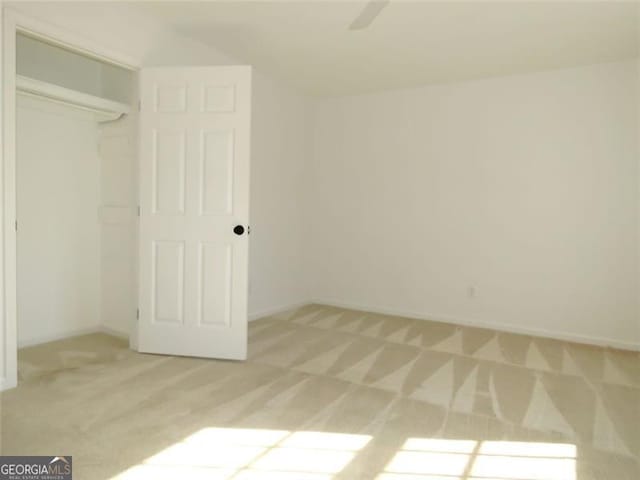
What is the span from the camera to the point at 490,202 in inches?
178

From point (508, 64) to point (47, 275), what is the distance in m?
4.76

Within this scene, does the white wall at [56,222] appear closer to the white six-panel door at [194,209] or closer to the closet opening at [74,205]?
the closet opening at [74,205]

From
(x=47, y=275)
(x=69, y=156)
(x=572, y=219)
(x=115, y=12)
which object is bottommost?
(x=47, y=275)

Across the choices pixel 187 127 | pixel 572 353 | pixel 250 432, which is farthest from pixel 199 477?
pixel 572 353

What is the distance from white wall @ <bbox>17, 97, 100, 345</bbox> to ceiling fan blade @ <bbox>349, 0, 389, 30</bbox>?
101 inches

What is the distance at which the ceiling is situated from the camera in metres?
3.12

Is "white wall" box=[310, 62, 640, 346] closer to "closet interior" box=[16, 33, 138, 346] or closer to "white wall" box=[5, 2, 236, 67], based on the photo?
"white wall" box=[5, 2, 236, 67]

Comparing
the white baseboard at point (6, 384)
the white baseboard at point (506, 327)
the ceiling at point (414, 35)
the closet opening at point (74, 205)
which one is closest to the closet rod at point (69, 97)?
the closet opening at point (74, 205)

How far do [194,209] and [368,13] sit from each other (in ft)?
6.28

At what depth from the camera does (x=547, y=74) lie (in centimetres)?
421

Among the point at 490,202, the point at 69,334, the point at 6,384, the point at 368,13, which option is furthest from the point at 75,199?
the point at 490,202

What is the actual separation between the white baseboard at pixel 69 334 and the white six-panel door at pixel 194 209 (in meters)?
0.77

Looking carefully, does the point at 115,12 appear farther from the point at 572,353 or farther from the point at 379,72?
the point at 572,353

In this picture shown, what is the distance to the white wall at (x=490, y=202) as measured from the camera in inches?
157
